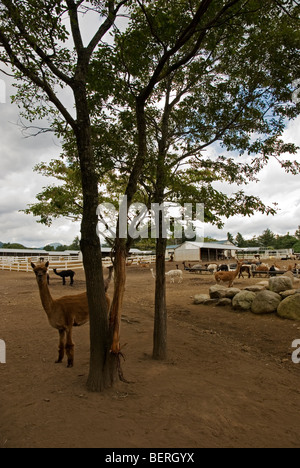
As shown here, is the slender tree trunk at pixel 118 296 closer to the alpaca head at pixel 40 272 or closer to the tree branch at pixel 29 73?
the alpaca head at pixel 40 272

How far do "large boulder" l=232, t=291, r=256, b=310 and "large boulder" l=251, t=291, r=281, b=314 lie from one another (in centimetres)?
29

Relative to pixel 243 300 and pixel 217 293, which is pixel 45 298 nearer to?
pixel 243 300

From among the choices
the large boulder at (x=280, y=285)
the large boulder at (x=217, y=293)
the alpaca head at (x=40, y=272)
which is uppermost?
the alpaca head at (x=40, y=272)

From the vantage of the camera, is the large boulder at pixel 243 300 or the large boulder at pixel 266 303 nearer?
the large boulder at pixel 266 303

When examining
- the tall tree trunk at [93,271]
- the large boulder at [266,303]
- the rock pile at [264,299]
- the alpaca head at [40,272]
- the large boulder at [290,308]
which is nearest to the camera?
the tall tree trunk at [93,271]

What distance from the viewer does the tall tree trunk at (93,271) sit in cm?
497

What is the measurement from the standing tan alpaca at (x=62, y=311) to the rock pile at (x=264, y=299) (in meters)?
8.07

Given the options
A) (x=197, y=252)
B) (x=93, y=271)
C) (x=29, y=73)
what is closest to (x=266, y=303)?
(x=93, y=271)

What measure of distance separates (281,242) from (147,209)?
297 ft

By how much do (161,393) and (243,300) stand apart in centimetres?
835

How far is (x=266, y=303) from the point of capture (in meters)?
11.7

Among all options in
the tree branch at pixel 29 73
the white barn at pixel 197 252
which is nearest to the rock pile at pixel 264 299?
the tree branch at pixel 29 73

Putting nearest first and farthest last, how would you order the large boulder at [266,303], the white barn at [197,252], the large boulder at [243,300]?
the large boulder at [266,303], the large boulder at [243,300], the white barn at [197,252]
